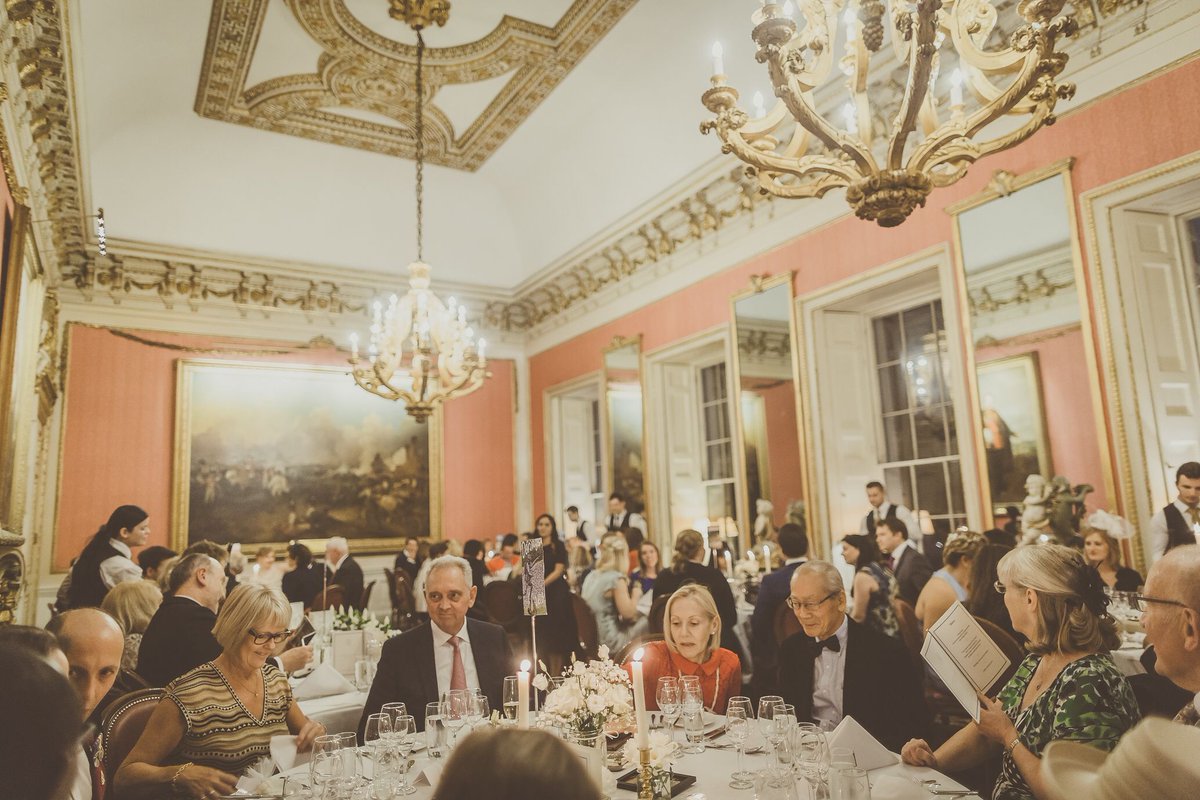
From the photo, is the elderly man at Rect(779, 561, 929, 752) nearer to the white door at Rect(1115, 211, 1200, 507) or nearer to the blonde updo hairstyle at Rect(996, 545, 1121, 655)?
the blonde updo hairstyle at Rect(996, 545, 1121, 655)

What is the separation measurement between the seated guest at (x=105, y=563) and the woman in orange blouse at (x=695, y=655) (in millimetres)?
4056

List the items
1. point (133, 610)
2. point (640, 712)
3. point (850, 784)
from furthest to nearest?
point (133, 610), point (640, 712), point (850, 784)

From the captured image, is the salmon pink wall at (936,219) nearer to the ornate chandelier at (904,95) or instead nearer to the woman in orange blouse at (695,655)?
the ornate chandelier at (904,95)

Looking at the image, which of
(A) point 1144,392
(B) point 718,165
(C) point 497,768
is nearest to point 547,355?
(B) point 718,165

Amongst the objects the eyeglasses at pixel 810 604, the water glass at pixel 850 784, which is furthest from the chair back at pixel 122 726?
the eyeglasses at pixel 810 604

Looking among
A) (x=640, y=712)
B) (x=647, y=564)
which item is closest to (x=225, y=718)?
(x=640, y=712)

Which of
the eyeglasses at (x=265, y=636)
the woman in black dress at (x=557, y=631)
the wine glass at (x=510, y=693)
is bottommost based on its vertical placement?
the woman in black dress at (x=557, y=631)

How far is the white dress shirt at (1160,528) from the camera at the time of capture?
15.9 feet

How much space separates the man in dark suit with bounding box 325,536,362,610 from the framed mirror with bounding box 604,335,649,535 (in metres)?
3.45

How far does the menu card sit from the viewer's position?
7.75 ft

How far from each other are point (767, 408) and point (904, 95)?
16.2ft

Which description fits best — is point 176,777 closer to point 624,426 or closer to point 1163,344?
point 1163,344

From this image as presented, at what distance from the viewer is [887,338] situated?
783 cm

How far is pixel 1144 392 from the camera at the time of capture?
524 cm
